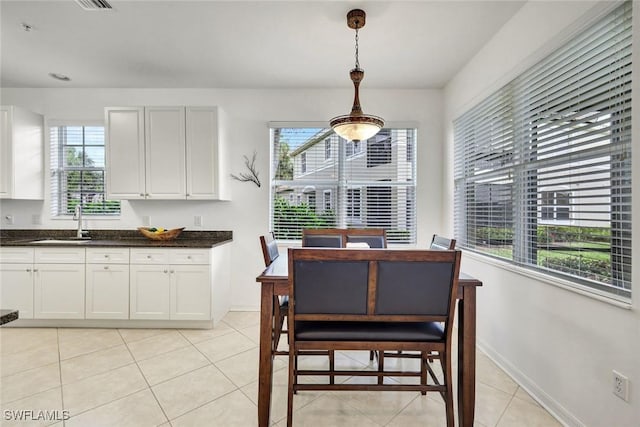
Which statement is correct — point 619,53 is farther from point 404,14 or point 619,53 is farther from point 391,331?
point 391,331

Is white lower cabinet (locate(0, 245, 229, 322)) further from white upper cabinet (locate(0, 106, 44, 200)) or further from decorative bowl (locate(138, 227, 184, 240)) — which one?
white upper cabinet (locate(0, 106, 44, 200))

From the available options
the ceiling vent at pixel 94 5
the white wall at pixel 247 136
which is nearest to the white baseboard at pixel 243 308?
the white wall at pixel 247 136

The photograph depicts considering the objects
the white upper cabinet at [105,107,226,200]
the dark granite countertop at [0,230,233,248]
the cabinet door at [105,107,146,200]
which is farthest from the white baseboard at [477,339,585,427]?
the cabinet door at [105,107,146,200]

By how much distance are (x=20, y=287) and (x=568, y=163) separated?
15.6ft

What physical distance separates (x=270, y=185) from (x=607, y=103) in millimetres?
2936

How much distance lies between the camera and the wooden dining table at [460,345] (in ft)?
4.94

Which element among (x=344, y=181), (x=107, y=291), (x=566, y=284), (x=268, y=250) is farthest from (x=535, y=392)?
(x=107, y=291)

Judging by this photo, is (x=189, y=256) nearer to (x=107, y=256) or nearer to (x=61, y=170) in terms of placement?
(x=107, y=256)

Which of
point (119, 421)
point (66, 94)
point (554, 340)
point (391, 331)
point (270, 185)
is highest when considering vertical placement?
point (66, 94)

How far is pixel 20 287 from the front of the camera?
2.96 metres

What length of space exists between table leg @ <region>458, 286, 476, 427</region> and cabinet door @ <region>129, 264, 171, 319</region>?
2694mm

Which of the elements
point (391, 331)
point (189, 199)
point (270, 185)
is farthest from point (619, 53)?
point (189, 199)

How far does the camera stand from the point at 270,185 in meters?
3.56

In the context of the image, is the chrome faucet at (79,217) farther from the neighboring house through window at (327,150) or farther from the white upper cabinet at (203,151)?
the neighboring house through window at (327,150)
